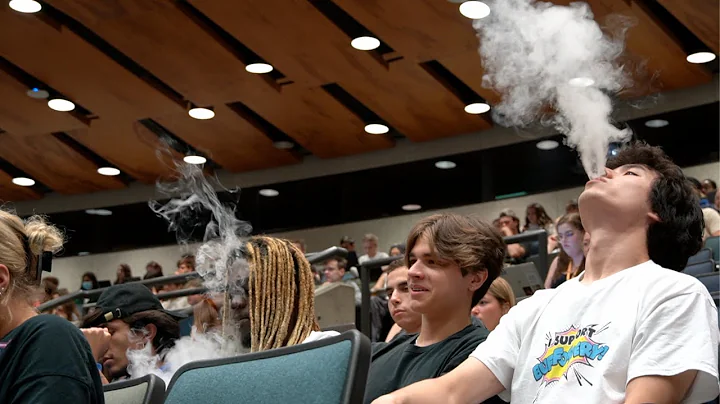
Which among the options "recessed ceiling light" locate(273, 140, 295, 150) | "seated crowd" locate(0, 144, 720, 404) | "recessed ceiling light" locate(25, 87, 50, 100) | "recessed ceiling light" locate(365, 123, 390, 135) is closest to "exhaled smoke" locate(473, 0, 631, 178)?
"seated crowd" locate(0, 144, 720, 404)

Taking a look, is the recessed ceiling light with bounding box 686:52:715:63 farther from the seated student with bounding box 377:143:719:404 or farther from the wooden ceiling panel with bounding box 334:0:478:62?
the seated student with bounding box 377:143:719:404

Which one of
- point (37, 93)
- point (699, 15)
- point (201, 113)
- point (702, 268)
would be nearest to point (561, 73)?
point (702, 268)

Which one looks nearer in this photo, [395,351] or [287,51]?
[395,351]

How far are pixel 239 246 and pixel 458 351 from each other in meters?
0.69

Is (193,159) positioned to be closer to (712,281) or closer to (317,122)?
(317,122)

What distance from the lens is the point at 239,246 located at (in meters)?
2.65

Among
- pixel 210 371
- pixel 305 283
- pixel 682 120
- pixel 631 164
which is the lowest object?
pixel 210 371

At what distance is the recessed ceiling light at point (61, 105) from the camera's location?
9.13m

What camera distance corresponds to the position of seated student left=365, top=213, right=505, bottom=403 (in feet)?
7.77

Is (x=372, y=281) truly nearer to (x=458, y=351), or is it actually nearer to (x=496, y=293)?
(x=496, y=293)

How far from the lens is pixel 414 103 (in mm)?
Answer: 9211

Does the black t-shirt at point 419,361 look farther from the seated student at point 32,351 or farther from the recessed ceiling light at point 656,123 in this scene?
the recessed ceiling light at point 656,123

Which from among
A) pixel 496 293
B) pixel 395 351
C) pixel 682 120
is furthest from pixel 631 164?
pixel 682 120

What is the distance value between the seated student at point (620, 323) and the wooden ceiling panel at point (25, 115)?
759cm
